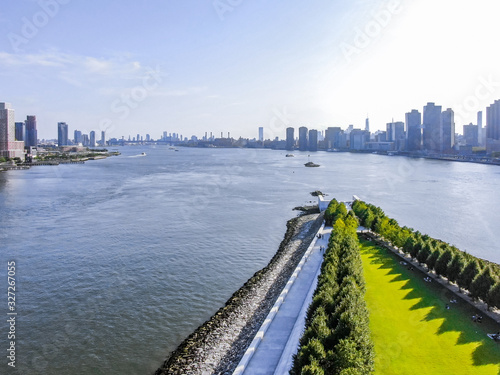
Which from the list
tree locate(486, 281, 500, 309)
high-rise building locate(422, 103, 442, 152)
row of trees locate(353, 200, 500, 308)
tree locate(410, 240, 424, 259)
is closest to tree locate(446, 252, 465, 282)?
row of trees locate(353, 200, 500, 308)

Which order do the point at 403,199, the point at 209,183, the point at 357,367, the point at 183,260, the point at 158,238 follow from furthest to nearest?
the point at 209,183, the point at 403,199, the point at 158,238, the point at 183,260, the point at 357,367

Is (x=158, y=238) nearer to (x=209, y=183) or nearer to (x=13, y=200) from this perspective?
(x=13, y=200)

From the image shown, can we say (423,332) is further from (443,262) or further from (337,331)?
(443,262)

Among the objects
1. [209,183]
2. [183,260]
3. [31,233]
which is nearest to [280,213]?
[183,260]

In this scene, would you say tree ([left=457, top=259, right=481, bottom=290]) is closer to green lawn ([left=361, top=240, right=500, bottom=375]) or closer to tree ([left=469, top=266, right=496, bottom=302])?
tree ([left=469, top=266, right=496, bottom=302])

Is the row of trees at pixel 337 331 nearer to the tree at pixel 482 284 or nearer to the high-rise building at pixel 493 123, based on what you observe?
the tree at pixel 482 284
